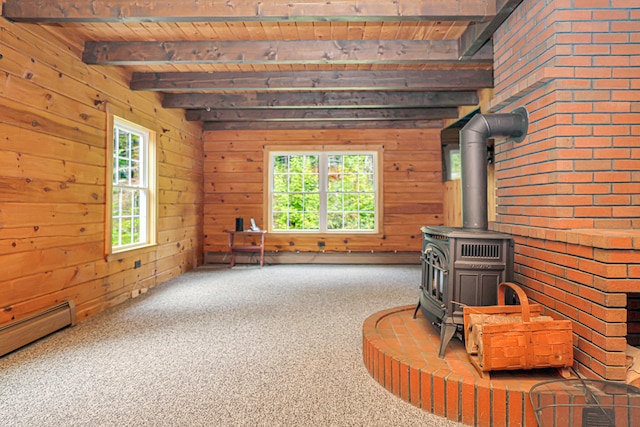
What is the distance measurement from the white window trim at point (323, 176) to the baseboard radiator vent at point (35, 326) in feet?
12.1

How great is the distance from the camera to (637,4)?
2078mm

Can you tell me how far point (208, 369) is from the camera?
2.24 metres

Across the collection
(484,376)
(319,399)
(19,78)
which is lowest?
(319,399)

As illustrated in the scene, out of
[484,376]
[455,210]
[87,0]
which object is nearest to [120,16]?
[87,0]

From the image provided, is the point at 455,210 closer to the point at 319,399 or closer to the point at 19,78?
the point at 319,399

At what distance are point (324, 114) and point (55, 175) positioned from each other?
3695 millimetres

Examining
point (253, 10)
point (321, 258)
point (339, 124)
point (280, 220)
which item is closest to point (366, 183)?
point (339, 124)

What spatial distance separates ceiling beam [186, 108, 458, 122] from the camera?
18.5 feet

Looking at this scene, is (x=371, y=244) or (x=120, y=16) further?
(x=371, y=244)

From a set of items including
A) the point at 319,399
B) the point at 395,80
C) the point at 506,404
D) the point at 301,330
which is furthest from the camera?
the point at 395,80

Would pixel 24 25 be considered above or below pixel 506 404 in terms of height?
above

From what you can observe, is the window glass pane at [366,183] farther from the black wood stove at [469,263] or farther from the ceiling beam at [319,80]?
the black wood stove at [469,263]

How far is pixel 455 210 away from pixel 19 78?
559 cm

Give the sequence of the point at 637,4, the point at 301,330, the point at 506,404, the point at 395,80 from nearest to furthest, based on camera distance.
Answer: the point at 506,404 → the point at 637,4 → the point at 301,330 → the point at 395,80
